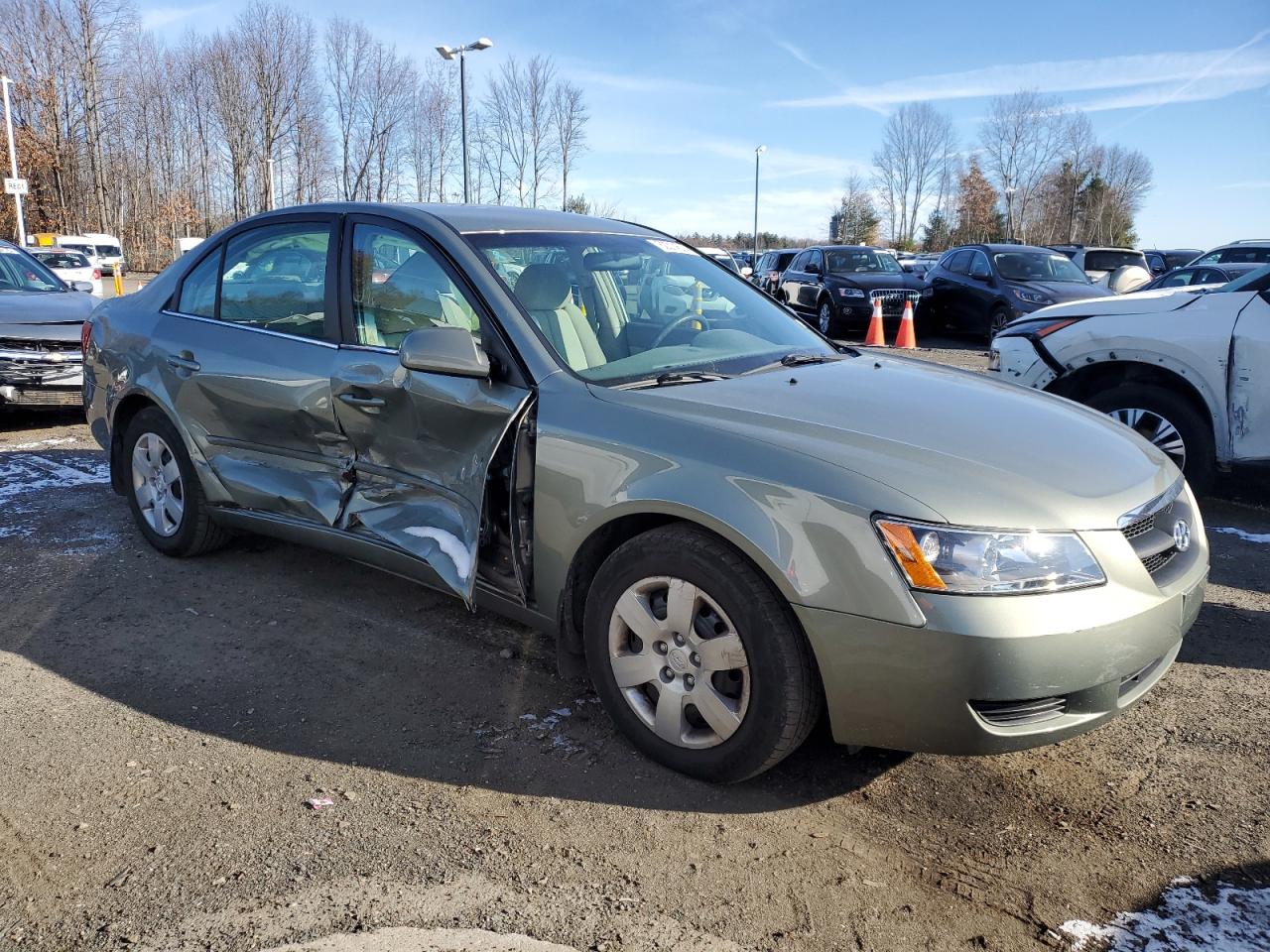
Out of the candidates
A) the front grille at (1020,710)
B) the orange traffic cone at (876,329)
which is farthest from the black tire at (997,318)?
the front grille at (1020,710)

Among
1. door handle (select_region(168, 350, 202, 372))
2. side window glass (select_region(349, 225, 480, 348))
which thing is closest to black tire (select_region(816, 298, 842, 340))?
door handle (select_region(168, 350, 202, 372))

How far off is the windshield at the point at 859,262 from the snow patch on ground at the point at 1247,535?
12.3 m

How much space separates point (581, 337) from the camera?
11.2 feet

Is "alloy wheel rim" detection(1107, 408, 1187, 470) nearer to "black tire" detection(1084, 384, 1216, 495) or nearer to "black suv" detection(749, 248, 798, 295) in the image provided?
"black tire" detection(1084, 384, 1216, 495)

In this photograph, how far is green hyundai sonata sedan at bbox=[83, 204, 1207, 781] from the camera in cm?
246

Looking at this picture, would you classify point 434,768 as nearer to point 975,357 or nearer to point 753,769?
point 753,769

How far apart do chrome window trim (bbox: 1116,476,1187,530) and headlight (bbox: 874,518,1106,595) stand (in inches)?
13.3

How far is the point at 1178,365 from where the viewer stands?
5723 mm

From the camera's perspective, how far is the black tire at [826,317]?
16922 millimetres

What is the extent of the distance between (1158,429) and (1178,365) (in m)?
0.39

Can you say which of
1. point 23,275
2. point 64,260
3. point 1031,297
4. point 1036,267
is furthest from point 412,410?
point 64,260

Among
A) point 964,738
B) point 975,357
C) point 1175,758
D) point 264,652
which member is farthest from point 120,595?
point 975,357

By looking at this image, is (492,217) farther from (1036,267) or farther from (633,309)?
(1036,267)

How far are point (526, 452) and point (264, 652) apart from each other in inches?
55.7
